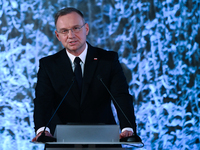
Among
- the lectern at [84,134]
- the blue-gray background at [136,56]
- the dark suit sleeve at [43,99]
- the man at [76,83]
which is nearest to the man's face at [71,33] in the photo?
the man at [76,83]

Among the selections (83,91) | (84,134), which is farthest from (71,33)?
(84,134)

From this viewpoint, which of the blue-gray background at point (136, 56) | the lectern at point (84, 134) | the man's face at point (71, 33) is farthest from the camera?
the blue-gray background at point (136, 56)

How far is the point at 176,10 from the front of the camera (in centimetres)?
320

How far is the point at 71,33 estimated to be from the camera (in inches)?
74.9

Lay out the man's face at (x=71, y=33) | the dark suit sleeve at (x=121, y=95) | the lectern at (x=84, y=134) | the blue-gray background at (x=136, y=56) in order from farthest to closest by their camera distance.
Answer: the blue-gray background at (x=136, y=56) < the man's face at (x=71, y=33) < the dark suit sleeve at (x=121, y=95) < the lectern at (x=84, y=134)

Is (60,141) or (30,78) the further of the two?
(30,78)

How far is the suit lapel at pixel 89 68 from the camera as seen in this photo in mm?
1920

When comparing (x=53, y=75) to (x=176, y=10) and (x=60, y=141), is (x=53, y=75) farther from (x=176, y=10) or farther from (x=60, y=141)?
(x=176, y=10)

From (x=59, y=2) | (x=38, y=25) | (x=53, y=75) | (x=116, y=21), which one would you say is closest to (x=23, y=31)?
(x=38, y=25)

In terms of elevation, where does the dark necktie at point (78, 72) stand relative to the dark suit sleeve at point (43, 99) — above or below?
above

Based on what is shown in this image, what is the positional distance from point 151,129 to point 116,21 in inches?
44.4

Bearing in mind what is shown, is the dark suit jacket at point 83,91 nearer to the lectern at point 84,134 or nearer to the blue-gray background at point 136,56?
the lectern at point 84,134

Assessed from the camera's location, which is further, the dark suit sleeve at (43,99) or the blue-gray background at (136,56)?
the blue-gray background at (136,56)

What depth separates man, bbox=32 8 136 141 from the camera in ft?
6.28
